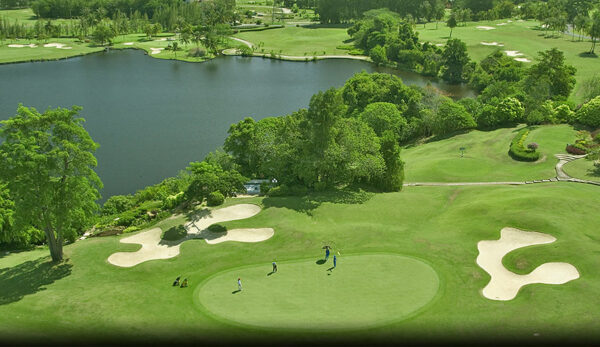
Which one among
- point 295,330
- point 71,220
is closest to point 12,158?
point 71,220

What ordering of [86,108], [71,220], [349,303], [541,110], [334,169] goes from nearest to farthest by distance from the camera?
[349,303] < [71,220] < [334,169] < [541,110] < [86,108]

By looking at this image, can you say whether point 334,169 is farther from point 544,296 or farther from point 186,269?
point 544,296

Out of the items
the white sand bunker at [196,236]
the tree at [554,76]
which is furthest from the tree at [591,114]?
the white sand bunker at [196,236]

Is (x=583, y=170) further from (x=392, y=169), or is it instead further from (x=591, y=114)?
(x=392, y=169)

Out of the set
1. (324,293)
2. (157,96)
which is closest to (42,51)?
(157,96)

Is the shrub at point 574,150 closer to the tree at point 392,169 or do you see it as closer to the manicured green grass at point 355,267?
the manicured green grass at point 355,267
